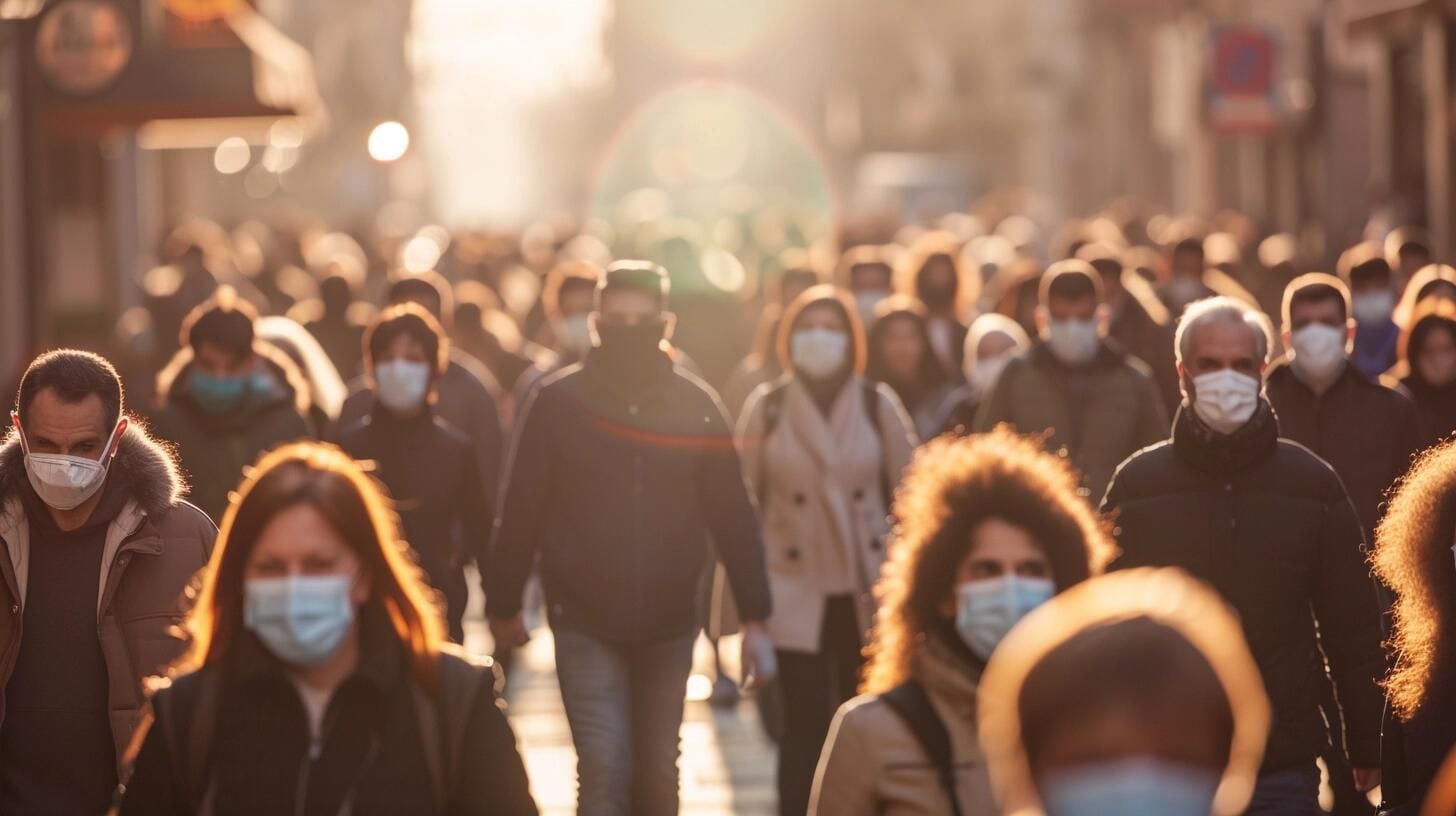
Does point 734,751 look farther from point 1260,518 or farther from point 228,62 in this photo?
point 228,62

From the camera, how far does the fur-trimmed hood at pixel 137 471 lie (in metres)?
6.52

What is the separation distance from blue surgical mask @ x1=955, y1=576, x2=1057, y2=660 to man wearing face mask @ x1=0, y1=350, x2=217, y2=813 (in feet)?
6.97

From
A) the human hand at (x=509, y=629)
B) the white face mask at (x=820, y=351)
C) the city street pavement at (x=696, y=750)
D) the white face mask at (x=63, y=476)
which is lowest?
the city street pavement at (x=696, y=750)

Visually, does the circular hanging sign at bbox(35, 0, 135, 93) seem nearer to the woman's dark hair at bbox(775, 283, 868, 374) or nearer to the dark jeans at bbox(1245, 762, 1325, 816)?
the woman's dark hair at bbox(775, 283, 868, 374)

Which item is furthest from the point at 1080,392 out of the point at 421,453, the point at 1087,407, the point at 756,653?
the point at 421,453

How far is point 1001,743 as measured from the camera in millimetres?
3174

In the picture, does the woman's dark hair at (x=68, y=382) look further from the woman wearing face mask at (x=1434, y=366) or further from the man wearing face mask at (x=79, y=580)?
the woman wearing face mask at (x=1434, y=366)

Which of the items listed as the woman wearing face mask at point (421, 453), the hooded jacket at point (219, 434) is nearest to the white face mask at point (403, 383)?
the woman wearing face mask at point (421, 453)

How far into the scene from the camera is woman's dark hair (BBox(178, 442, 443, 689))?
15.6ft

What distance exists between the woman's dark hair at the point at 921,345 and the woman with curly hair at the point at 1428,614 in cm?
660

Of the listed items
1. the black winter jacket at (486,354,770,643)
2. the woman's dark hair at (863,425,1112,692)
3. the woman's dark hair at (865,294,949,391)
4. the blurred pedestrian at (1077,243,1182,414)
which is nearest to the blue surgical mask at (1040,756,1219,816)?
the woman's dark hair at (863,425,1112,692)

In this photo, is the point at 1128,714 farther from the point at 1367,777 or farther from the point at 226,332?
the point at 226,332

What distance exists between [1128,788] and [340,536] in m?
2.12

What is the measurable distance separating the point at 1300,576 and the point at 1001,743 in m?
4.14
